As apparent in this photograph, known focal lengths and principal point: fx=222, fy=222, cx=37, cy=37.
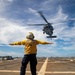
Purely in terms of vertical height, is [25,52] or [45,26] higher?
[45,26]

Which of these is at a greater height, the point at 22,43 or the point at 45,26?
the point at 45,26

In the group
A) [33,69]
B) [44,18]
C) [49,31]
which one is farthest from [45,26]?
[33,69]

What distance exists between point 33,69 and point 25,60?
550 millimetres

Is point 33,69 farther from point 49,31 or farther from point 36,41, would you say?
point 49,31

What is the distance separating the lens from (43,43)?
8.44m

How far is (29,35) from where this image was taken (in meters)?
8.43

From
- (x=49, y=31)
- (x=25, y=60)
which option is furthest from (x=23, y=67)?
(x=49, y=31)

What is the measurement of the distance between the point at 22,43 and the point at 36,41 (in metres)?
0.55

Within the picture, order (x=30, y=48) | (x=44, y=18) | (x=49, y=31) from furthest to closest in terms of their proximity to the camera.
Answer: (x=44, y=18) < (x=49, y=31) < (x=30, y=48)

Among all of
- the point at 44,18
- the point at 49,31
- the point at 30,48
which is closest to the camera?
the point at 30,48

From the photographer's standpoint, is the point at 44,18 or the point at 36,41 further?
the point at 44,18

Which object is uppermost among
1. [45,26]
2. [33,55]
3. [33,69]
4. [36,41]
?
[45,26]

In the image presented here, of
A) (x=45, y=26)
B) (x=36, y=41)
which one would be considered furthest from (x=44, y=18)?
(x=36, y=41)

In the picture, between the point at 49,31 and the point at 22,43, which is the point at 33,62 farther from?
the point at 49,31
